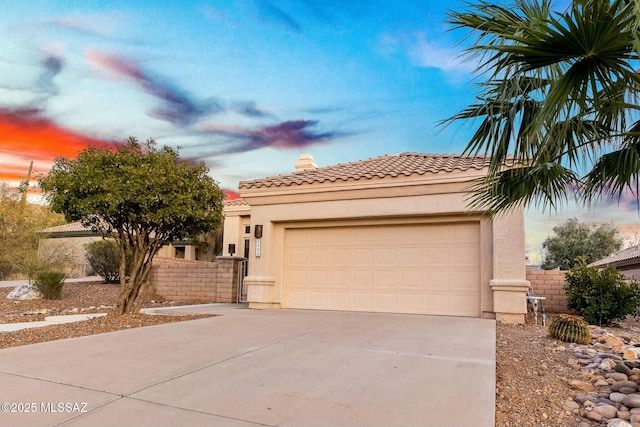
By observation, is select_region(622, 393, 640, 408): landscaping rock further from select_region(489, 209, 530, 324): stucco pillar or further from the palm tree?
select_region(489, 209, 530, 324): stucco pillar

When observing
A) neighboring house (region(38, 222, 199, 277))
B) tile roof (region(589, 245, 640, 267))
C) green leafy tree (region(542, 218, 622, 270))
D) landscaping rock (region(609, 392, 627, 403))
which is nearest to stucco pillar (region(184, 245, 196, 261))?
neighboring house (region(38, 222, 199, 277))

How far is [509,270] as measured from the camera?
9391 millimetres

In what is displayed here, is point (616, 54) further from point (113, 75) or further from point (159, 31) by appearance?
point (113, 75)

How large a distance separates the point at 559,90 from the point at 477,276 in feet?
21.4

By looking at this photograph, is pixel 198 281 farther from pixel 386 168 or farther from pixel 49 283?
pixel 386 168

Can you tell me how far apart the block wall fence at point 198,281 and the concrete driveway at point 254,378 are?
646 cm

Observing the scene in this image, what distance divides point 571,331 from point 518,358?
2052mm

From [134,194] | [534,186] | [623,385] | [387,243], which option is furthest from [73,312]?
[623,385]

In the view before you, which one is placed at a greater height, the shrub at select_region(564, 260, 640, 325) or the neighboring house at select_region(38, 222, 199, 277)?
the neighboring house at select_region(38, 222, 199, 277)

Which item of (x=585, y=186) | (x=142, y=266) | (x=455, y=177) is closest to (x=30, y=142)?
(x=142, y=266)

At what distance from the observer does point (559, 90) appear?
13.6ft

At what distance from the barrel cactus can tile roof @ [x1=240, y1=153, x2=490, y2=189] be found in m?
3.62

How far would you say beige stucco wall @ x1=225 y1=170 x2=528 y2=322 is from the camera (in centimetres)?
945

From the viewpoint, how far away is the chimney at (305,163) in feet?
61.2
